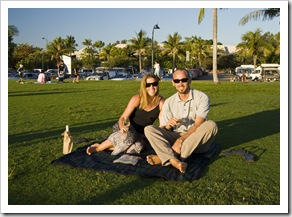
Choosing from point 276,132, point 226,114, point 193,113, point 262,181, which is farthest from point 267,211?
point 226,114

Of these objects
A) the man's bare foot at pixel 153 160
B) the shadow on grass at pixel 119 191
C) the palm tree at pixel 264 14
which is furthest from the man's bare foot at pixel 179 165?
the palm tree at pixel 264 14

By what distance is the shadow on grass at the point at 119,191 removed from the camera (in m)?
3.72

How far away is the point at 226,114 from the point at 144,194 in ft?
21.7

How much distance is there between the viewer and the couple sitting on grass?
190 inches

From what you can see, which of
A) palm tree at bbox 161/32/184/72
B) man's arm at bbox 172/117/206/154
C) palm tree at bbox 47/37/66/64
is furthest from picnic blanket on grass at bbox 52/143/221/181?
palm tree at bbox 47/37/66/64

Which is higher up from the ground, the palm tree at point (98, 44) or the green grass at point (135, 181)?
the palm tree at point (98, 44)

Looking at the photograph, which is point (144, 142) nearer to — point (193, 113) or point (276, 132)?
point (193, 113)

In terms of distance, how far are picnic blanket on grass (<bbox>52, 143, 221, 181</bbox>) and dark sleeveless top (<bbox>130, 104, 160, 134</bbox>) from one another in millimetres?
424

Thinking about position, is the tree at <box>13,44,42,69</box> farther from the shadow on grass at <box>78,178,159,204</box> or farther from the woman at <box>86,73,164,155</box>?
the shadow on grass at <box>78,178,159,204</box>

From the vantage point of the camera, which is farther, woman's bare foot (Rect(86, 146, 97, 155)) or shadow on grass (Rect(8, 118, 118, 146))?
shadow on grass (Rect(8, 118, 118, 146))

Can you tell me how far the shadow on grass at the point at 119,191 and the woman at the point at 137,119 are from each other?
1015mm

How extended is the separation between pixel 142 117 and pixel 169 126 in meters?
0.61

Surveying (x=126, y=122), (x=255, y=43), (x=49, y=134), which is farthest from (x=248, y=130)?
(x=255, y=43)

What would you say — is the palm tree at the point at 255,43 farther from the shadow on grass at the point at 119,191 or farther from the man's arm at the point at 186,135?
the shadow on grass at the point at 119,191
